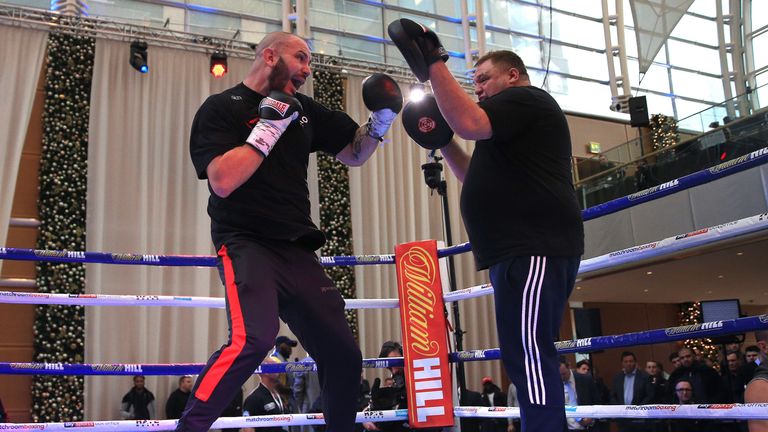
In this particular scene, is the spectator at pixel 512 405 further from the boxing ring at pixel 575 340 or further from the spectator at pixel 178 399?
the boxing ring at pixel 575 340

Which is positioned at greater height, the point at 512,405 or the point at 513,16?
the point at 513,16

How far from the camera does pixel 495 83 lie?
2.23 meters

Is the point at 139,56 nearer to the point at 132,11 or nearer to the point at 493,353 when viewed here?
the point at 132,11

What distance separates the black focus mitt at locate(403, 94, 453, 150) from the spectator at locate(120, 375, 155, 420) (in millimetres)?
6308

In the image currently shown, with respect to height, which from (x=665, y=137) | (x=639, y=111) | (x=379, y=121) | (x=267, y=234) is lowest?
(x=267, y=234)

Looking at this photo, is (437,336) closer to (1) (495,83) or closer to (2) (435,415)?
(2) (435,415)

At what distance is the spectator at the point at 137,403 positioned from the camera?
7.61m

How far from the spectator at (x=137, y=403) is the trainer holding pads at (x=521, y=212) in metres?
6.50

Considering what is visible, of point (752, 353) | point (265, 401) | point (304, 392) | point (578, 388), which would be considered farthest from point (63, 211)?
point (752, 353)

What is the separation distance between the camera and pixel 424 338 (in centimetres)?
320

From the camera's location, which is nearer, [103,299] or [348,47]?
[103,299]

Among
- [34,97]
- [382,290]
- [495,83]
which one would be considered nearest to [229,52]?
[34,97]

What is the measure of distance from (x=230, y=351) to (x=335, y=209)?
7.56m

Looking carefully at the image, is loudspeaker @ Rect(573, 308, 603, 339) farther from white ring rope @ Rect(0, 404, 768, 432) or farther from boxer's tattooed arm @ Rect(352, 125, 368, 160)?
boxer's tattooed arm @ Rect(352, 125, 368, 160)
